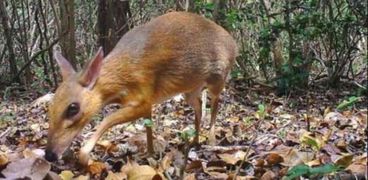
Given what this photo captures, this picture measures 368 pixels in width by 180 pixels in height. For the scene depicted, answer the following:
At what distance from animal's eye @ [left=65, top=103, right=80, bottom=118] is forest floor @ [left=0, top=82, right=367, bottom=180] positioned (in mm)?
320

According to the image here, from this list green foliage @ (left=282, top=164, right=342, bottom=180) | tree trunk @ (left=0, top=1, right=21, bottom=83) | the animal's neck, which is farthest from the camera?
tree trunk @ (left=0, top=1, right=21, bottom=83)

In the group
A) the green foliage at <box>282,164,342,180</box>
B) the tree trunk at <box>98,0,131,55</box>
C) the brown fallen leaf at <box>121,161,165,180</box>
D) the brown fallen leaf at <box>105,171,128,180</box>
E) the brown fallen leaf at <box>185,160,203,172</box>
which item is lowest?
the tree trunk at <box>98,0,131,55</box>

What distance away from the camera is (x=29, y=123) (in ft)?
25.1

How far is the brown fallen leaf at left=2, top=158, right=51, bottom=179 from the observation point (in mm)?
3822

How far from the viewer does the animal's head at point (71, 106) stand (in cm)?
441

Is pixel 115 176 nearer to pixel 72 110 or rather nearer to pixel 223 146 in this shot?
pixel 72 110

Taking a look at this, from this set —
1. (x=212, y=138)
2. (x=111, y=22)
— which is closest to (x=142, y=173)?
(x=212, y=138)

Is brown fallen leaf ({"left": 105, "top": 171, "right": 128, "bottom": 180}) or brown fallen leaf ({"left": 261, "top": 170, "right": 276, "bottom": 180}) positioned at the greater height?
brown fallen leaf ({"left": 261, "top": 170, "right": 276, "bottom": 180})

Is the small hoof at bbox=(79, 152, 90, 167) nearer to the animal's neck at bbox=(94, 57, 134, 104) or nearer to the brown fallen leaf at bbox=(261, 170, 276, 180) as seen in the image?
the animal's neck at bbox=(94, 57, 134, 104)

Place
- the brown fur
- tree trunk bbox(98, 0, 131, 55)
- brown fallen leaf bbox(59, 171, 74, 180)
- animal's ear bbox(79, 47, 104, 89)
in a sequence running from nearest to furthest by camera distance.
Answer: brown fallen leaf bbox(59, 171, 74, 180) < the brown fur < animal's ear bbox(79, 47, 104, 89) < tree trunk bbox(98, 0, 131, 55)

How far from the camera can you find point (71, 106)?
14.8 feet

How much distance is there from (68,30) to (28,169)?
19.6 ft

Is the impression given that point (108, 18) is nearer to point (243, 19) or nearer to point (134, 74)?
point (243, 19)

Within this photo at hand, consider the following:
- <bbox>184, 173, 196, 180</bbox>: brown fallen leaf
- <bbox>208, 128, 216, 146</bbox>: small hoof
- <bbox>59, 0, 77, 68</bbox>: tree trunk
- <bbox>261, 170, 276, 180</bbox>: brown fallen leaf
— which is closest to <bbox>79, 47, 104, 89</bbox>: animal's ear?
<bbox>184, 173, 196, 180</bbox>: brown fallen leaf
